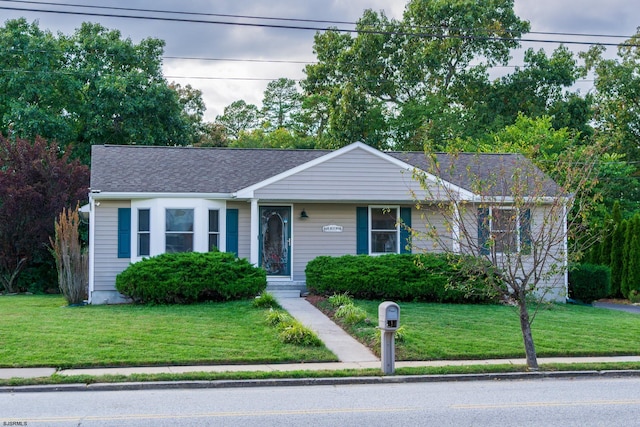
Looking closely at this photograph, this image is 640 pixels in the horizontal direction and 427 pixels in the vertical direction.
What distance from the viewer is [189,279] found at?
59.9 ft

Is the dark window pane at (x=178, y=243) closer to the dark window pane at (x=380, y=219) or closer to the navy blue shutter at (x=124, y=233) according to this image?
the navy blue shutter at (x=124, y=233)

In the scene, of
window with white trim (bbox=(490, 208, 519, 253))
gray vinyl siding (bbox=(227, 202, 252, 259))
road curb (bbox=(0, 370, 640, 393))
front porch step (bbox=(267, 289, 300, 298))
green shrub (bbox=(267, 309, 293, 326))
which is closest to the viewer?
road curb (bbox=(0, 370, 640, 393))

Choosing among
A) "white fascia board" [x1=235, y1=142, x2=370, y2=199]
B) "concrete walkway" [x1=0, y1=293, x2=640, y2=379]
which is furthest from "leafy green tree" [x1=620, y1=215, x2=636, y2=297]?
"concrete walkway" [x1=0, y1=293, x2=640, y2=379]

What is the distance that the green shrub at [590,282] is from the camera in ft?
75.0

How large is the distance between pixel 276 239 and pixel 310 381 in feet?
36.5

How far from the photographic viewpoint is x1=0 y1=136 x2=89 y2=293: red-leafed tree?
24328mm

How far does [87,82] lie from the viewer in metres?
36.2

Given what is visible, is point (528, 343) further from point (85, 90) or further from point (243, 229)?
point (85, 90)

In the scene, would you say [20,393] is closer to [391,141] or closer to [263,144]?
[391,141]

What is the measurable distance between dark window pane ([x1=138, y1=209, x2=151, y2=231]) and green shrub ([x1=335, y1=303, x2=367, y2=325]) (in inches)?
270

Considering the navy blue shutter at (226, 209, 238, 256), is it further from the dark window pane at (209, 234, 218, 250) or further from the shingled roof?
the shingled roof

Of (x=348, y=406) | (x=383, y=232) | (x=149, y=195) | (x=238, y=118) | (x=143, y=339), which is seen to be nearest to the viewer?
(x=348, y=406)

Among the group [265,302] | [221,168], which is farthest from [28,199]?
[265,302]

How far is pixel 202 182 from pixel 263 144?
92.2 ft
